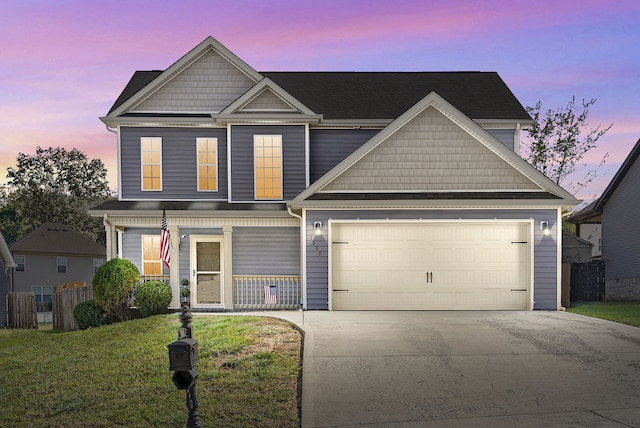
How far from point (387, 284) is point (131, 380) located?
29.0ft

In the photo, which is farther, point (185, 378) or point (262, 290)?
point (262, 290)

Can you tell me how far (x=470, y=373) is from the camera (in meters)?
9.66

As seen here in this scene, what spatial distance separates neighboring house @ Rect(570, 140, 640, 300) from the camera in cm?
2533

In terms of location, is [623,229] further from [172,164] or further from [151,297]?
[151,297]

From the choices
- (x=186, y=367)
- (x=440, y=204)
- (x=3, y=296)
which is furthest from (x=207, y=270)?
(x=186, y=367)

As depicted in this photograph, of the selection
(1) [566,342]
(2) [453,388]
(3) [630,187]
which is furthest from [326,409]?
(3) [630,187]

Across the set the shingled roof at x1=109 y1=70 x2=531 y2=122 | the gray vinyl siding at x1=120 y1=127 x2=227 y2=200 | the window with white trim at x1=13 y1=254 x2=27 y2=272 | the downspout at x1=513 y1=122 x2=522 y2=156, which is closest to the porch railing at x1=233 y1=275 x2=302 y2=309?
the gray vinyl siding at x1=120 y1=127 x2=227 y2=200

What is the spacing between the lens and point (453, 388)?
29.1 feet

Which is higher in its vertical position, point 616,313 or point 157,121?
point 157,121

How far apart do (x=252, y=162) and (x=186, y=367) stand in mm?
13361

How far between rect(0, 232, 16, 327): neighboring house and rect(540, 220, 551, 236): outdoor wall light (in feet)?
71.7

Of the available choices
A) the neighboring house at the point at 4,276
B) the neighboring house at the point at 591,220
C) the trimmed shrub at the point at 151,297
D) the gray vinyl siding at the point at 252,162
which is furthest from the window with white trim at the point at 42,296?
the neighboring house at the point at 591,220

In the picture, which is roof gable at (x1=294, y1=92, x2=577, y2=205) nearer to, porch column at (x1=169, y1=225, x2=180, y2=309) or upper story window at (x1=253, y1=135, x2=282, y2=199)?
upper story window at (x1=253, y1=135, x2=282, y2=199)

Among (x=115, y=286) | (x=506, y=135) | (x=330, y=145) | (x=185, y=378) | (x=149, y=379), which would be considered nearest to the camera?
(x=185, y=378)
